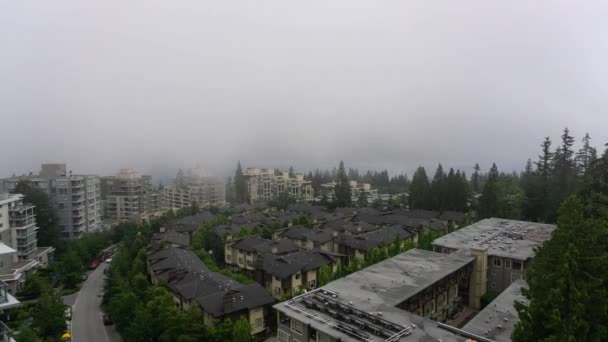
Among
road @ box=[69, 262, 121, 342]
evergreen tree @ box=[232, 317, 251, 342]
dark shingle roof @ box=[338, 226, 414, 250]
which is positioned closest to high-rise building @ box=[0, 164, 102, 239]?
road @ box=[69, 262, 121, 342]

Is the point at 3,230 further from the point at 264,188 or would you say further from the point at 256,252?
the point at 264,188

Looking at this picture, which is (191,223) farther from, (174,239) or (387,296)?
(387,296)

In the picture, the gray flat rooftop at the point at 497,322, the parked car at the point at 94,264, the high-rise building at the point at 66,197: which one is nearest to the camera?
the gray flat rooftop at the point at 497,322

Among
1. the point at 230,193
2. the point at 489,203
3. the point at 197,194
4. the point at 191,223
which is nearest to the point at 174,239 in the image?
the point at 191,223

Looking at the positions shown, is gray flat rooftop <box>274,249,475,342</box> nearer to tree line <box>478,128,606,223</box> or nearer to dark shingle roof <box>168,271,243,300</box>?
dark shingle roof <box>168,271,243,300</box>

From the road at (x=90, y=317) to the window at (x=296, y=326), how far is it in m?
9.60

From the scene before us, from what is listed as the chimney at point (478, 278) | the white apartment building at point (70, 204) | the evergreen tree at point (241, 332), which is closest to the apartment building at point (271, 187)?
the white apartment building at point (70, 204)

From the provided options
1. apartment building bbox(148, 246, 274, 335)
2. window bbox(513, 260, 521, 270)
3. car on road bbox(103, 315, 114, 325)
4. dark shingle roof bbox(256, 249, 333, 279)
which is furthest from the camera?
dark shingle roof bbox(256, 249, 333, 279)

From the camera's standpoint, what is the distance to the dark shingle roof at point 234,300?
51.3ft

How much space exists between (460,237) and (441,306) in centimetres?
895

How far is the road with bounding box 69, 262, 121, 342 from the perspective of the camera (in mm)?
17469

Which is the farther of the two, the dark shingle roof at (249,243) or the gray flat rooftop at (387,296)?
the dark shingle roof at (249,243)

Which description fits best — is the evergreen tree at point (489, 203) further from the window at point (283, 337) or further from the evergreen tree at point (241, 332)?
the evergreen tree at point (241, 332)

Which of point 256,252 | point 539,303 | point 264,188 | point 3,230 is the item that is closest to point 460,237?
Answer: point 256,252
